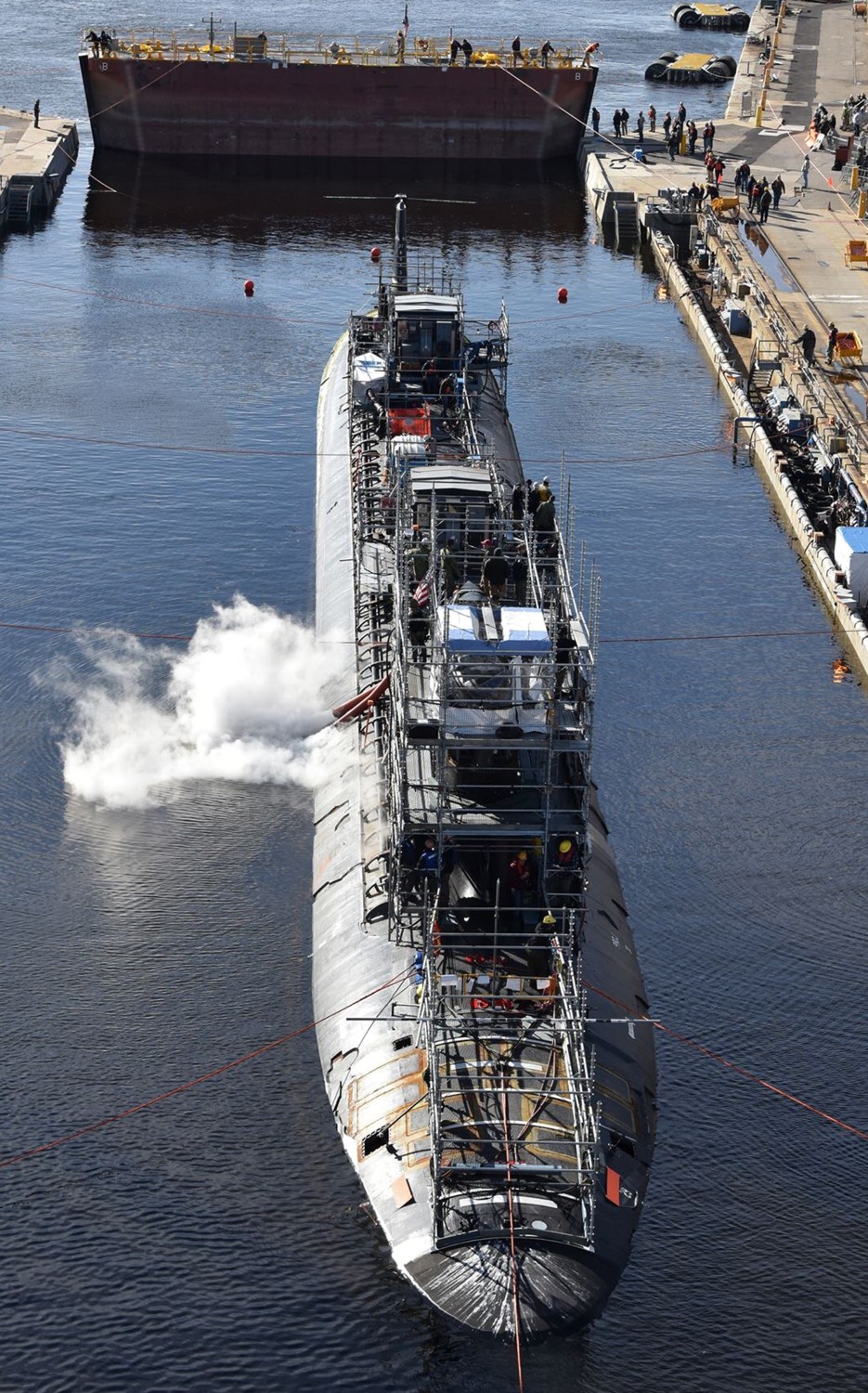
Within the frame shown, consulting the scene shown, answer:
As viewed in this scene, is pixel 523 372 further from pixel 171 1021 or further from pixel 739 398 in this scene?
pixel 171 1021

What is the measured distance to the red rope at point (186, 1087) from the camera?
45688 mm

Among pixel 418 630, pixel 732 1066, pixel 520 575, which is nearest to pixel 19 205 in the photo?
pixel 520 575

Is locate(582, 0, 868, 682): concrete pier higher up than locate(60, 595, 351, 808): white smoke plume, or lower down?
higher up

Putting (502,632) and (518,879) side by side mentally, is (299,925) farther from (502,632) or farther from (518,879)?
(502,632)

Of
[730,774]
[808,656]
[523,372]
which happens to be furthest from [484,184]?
[730,774]

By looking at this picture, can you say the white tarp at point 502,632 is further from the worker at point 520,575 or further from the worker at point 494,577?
the worker at point 520,575

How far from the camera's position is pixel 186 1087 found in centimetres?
4806

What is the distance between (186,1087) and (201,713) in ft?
68.0

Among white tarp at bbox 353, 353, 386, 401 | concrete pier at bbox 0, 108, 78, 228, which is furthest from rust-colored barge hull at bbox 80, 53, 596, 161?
white tarp at bbox 353, 353, 386, 401

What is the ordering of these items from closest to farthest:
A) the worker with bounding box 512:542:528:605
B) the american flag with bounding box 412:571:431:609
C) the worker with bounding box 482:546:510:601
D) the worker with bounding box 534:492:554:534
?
the worker with bounding box 482:546:510:601 < the american flag with bounding box 412:571:431:609 < the worker with bounding box 512:542:528:605 < the worker with bounding box 534:492:554:534

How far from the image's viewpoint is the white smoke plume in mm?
62188

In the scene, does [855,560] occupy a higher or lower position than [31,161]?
lower

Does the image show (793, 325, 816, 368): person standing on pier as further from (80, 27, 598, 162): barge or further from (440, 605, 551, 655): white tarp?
(80, 27, 598, 162): barge

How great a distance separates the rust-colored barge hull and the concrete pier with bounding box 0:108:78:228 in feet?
12.5
